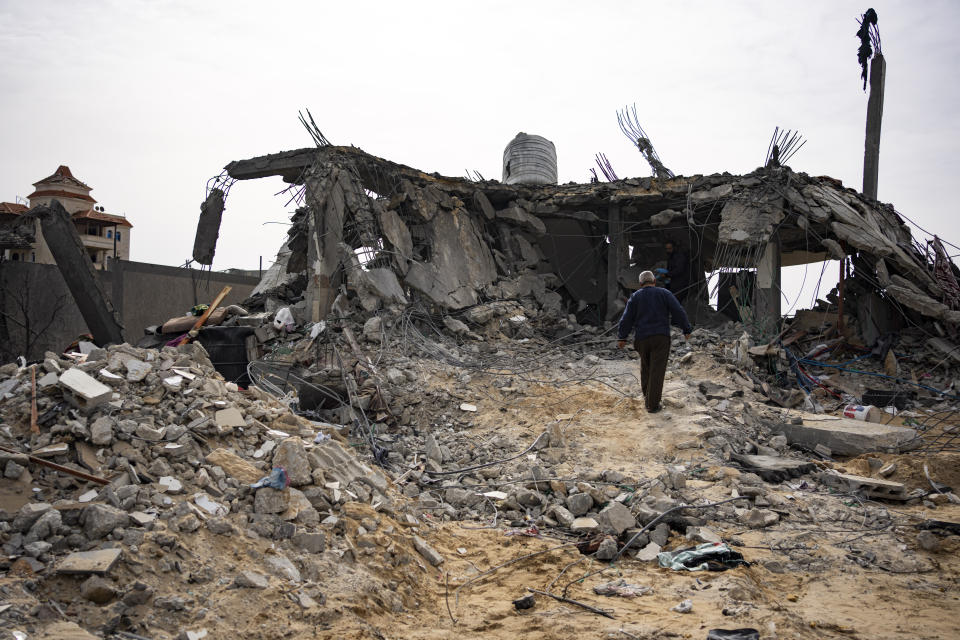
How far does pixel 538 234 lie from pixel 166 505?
9.59m

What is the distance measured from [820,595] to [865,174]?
51.3ft

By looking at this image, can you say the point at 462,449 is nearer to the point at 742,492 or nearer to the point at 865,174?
the point at 742,492

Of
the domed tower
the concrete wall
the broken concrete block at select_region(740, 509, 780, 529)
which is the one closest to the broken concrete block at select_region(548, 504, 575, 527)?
the broken concrete block at select_region(740, 509, 780, 529)

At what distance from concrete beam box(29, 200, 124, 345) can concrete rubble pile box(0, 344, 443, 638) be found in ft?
16.6

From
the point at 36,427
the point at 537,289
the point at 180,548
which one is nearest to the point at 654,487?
the point at 180,548

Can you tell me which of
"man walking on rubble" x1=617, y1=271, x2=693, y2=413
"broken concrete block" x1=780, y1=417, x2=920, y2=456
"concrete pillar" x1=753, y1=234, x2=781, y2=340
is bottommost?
"broken concrete block" x1=780, y1=417, x2=920, y2=456

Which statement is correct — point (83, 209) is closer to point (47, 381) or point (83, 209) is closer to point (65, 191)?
point (65, 191)

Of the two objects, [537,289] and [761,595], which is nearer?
[761,595]

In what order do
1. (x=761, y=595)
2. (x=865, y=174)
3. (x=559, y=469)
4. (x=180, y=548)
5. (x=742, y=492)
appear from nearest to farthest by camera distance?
(x=180, y=548) < (x=761, y=595) < (x=742, y=492) < (x=559, y=469) < (x=865, y=174)

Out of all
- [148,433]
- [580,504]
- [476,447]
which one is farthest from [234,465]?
[476,447]

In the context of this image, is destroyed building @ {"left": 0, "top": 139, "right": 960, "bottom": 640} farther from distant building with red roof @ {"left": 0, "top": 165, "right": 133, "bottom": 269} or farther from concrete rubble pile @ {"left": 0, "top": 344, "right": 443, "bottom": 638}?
distant building with red roof @ {"left": 0, "top": 165, "right": 133, "bottom": 269}

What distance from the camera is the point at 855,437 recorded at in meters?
5.70

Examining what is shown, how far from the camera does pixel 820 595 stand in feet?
10.2

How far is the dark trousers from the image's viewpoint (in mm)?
6234
